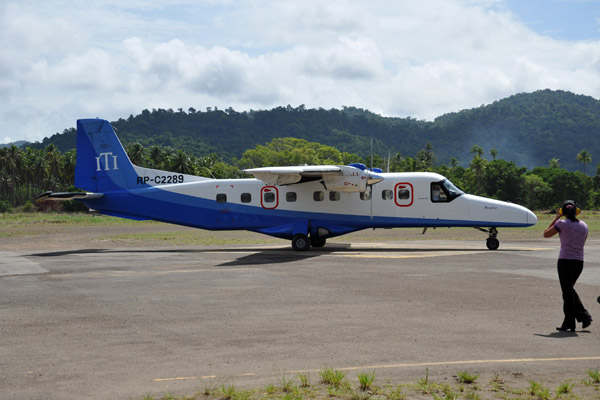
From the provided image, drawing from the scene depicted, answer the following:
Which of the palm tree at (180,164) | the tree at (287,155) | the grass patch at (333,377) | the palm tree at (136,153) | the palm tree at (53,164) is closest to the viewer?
the grass patch at (333,377)

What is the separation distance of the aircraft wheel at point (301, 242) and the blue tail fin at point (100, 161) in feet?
26.8

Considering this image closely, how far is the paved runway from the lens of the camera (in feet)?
22.4

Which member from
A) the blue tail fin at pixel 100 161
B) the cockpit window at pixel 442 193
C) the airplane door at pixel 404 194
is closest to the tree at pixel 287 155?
the blue tail fin at pixel 100 161

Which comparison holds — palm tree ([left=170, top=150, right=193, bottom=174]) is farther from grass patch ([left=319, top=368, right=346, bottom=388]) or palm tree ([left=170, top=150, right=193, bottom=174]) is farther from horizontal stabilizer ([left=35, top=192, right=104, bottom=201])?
grass patch ([left=319, top=368, right=346, bottom=388])

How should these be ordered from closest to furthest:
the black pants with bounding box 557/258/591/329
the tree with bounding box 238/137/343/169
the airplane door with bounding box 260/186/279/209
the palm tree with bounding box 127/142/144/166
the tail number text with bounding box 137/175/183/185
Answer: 1. the black pants with bounding box 557/258/591/329
2. the airplane door with bounding box 260/186/279/209
3. the tail number text with bounding box 137/175/183/185
4. the palm tree with bounding box 127/142/144/166
5. the tree with bounding box 238/137/343/169

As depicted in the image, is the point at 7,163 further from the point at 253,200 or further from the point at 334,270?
the point at 334,270

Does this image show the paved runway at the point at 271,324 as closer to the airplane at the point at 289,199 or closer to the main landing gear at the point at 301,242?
the airplane at the point at 289,199

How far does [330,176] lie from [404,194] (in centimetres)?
318

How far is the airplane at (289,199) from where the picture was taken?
78.5 ft

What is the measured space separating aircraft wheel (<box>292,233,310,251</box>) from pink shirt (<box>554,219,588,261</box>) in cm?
1583

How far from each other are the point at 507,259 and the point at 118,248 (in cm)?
A: 1721

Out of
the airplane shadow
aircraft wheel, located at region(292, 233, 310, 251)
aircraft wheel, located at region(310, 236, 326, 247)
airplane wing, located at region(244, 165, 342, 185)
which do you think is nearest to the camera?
the airplane shadow

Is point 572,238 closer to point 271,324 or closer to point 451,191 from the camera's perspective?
point 271,324

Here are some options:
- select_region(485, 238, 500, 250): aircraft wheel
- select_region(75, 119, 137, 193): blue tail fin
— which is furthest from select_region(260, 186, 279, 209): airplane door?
select_region(485, 238, 500, 250): aircraft wheel
